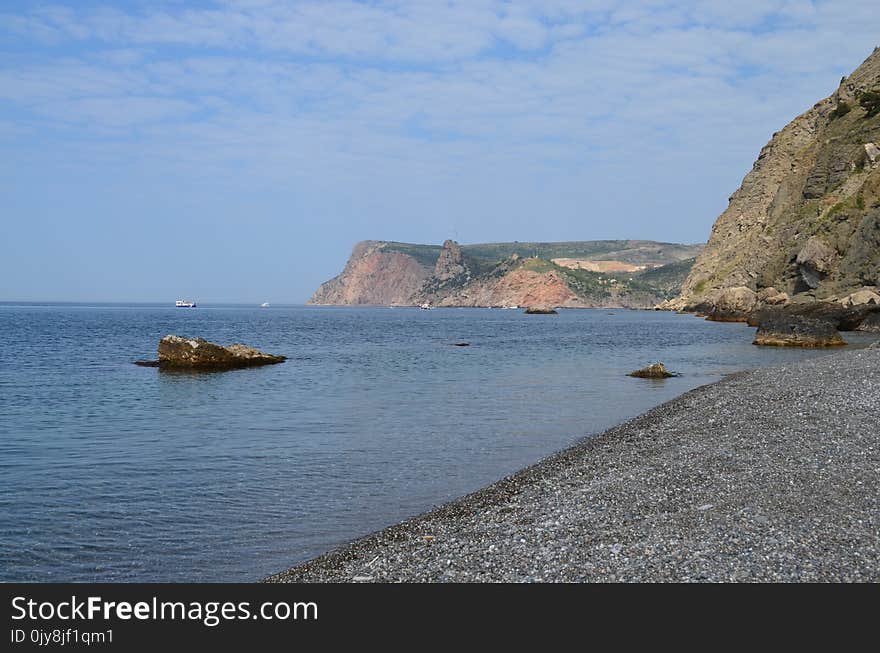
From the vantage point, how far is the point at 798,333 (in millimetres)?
56469

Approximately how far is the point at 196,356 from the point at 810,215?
293ft

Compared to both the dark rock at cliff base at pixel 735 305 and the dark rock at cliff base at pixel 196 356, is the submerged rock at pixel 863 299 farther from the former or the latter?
the dark rock at cliff base at pixel 196 356

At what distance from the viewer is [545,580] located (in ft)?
29.0

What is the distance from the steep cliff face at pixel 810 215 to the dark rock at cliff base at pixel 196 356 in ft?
211

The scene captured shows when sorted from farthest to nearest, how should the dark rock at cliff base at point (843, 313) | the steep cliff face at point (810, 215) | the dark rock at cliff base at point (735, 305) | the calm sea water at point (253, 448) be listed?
the dark rock at cliff base at point (735, 305), the steep cliff face at point (810, 215), the dark rock at cliff base at point (843, 313), the calm sea water at point (253, 448)

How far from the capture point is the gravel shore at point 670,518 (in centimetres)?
905

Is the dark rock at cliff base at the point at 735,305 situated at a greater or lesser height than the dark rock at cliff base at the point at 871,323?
greater

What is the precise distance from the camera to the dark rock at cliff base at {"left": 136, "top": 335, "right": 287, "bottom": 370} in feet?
148

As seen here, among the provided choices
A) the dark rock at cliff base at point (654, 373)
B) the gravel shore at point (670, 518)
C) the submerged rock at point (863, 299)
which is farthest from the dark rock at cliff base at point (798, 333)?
the gravel shore at point (670, 518)
